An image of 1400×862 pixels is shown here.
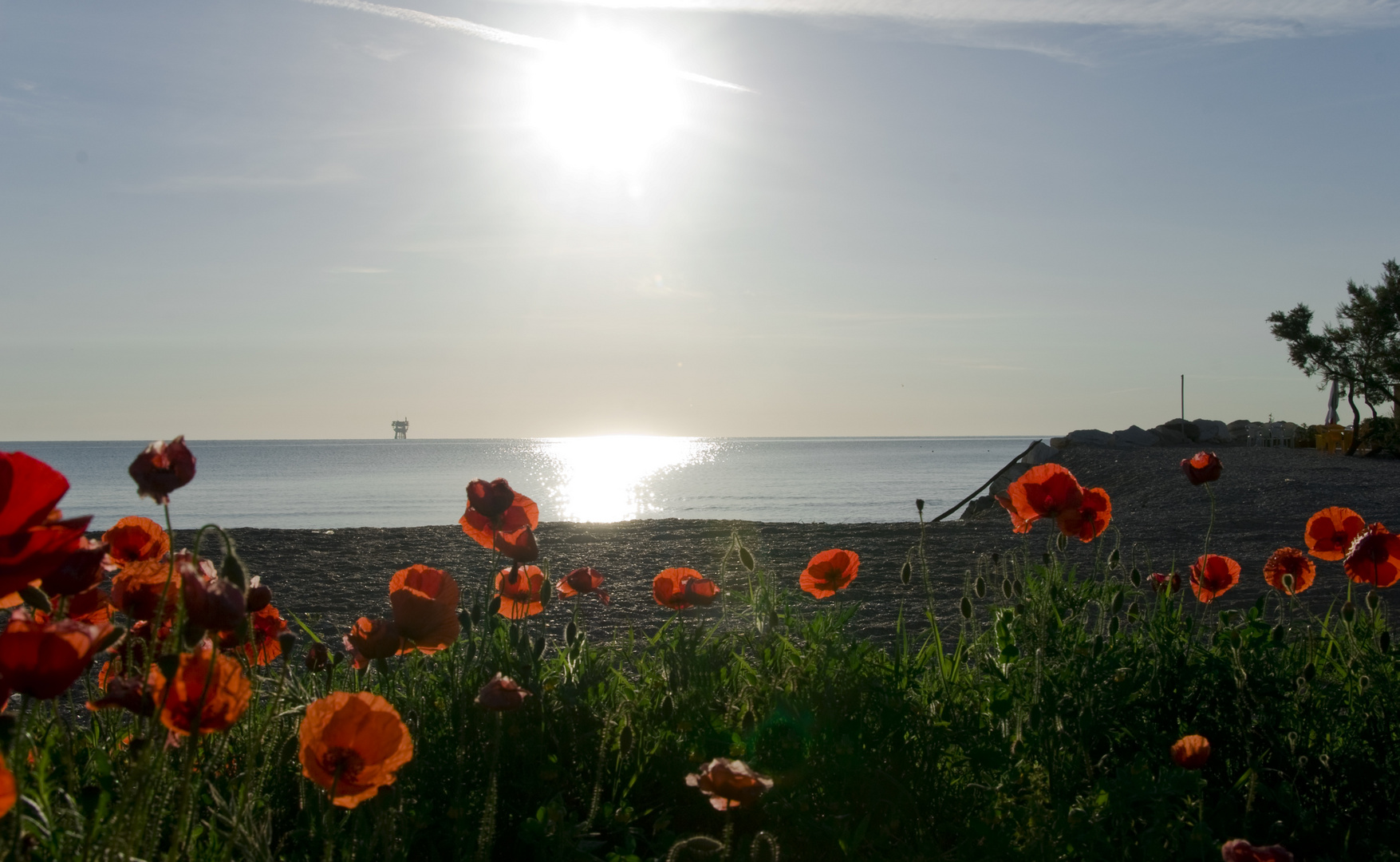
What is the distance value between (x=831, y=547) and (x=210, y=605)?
795 centimetres

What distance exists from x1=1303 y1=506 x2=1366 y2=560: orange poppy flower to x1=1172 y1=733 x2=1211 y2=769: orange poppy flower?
166cm

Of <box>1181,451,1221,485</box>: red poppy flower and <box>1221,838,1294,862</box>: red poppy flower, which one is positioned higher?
<box>1181,451,1221,485</box>: red poppy flower

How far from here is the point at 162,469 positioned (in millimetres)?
1340

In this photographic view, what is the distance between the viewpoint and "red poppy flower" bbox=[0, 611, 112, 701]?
0.96 m

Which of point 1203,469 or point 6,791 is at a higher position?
point 1203,469

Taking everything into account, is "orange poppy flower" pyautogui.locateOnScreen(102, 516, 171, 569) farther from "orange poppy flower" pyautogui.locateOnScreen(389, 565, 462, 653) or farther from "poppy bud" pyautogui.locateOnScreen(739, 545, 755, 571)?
"poppy bud" pyautogui.locateOnScreen(739, 545, 755, 571)

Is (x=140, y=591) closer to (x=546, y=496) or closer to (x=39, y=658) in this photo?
(x=39, y=658)

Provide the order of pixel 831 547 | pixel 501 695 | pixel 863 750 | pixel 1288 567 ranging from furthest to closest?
pixel 831 547
pixel 1288 567
pixel 863 750
pixel 501 695

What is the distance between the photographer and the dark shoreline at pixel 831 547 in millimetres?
5953

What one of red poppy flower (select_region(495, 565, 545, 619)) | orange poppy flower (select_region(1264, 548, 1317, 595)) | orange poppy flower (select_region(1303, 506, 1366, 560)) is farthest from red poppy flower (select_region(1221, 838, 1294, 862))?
orange poppy flower (select_region(1303, 506, 1366, 560))

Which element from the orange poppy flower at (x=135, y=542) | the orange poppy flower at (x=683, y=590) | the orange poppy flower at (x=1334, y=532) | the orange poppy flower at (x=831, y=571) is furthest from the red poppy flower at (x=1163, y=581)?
the orange poppy flower at (x=135, y=542)

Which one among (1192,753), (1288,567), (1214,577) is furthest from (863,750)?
(1288,567)

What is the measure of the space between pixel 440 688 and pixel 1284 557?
264cm

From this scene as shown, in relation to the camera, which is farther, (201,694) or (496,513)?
(496,513)
